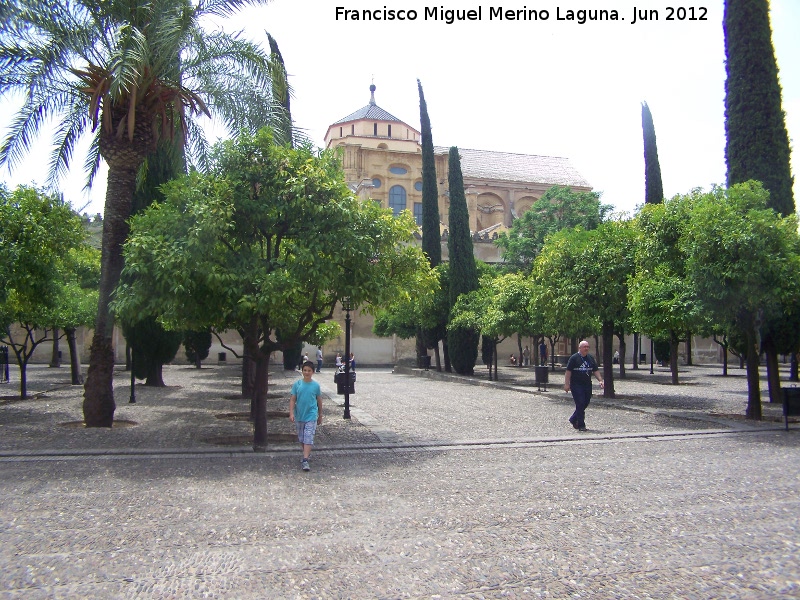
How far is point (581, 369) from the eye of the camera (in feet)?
43.2

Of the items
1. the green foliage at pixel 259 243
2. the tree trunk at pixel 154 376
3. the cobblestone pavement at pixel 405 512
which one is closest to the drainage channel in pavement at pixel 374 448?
the cobblestone pavement at pixel 405 512

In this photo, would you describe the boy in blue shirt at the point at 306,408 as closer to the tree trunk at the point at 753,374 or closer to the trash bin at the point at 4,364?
the tree trunk at the point at 753,374

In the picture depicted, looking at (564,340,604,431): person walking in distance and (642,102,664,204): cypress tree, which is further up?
(642,102,664,204): cypress tree

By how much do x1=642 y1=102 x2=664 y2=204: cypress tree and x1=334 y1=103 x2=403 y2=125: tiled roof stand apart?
96.3ft

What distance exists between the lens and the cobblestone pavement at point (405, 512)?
192 inches

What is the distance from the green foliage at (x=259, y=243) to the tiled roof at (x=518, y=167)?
48.5 meters

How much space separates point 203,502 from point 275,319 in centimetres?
619

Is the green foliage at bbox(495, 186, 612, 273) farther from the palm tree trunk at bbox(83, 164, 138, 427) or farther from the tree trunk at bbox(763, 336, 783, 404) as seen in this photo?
the palm tree trunk at bbox(83, 164, 138, 427)

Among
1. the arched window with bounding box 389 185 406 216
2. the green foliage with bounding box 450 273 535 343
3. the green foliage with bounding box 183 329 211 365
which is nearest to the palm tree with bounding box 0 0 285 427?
the green foliage with bounding box 450 273 535 343

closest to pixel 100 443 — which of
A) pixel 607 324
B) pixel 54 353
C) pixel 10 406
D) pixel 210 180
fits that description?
pixel 210 180

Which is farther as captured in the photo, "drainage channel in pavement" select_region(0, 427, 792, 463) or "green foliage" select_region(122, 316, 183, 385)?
"green foliage" select_region(122, 316, 183, 385)

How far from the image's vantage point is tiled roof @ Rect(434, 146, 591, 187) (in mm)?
61062

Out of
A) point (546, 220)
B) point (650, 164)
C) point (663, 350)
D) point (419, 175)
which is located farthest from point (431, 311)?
point (419, 175)

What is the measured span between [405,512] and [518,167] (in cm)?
6062
